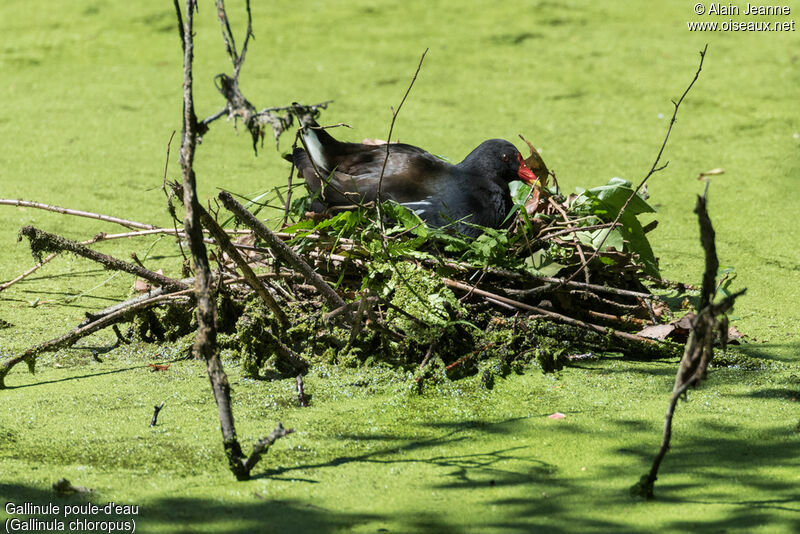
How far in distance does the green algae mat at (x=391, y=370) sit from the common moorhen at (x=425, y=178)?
2.05 ft

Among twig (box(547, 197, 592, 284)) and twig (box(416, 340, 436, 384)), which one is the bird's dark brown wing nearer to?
twig (box(547, 197, 592, 284))

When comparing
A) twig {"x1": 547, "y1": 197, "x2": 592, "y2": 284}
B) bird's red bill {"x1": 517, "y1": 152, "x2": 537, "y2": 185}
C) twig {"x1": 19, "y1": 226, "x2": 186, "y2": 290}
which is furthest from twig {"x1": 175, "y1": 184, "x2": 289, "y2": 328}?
bird's red bill {"x1": 517, "y1": 152, "x2": 537, "y2": 185}

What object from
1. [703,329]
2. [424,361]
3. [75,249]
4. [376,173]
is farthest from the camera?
[376,173]

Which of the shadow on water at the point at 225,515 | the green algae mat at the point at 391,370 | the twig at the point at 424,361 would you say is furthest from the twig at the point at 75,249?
the shadow on water at the point at 225,515

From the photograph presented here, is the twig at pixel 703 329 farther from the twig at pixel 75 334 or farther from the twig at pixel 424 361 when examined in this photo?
the twig at pixel 75 334

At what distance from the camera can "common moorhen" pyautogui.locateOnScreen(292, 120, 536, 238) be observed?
2.69 metres

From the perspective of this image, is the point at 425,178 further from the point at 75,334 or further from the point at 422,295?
the point at 75,334

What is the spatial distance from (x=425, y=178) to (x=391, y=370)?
754 mm

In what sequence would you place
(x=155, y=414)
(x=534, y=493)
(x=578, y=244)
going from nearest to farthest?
(x=534, y=493) → (x=155, y=414) → (x=578, y=244)

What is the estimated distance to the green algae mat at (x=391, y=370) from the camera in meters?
1.55

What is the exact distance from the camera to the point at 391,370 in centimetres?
225

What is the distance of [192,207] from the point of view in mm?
1493

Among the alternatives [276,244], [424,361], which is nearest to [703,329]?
[424,361]

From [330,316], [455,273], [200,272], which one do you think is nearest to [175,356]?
[330,316]
